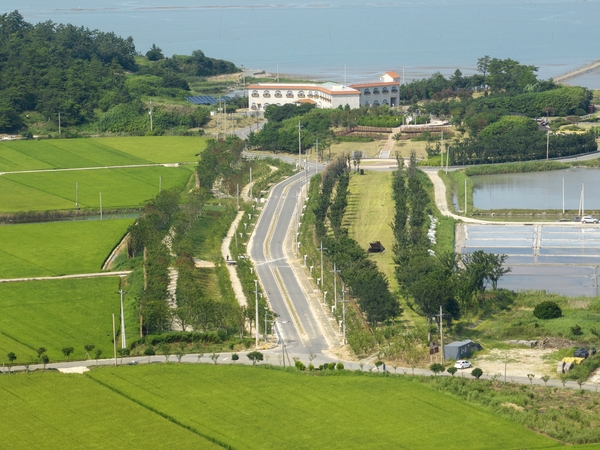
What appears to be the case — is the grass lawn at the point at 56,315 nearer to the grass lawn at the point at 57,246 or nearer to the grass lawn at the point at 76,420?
the grass lawn at the point at 57,246

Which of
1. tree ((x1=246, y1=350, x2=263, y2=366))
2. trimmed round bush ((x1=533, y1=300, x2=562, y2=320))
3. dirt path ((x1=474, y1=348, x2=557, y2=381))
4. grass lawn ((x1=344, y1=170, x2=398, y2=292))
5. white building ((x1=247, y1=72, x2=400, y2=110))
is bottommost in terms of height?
dirt path ((x1=474, y1=348, x2=557, y2=381))

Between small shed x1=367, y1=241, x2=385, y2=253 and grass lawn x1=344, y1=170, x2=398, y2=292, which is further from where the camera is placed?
small shed x1=367, y1=241, x2=385, y2=253

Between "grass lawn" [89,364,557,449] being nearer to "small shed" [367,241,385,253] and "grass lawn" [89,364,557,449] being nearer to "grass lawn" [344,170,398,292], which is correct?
"grass lawn" [344,170,398,292]

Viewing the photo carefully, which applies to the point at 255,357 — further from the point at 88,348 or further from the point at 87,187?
the point at 87,187

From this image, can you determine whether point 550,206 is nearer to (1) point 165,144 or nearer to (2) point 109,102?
(1) point 165,144

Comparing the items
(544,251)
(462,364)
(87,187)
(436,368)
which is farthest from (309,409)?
(87,187)

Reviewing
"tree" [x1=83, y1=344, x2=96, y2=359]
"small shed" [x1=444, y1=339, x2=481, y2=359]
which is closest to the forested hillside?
"tree" [x1=83, y1=344, x2=96, y2=359]

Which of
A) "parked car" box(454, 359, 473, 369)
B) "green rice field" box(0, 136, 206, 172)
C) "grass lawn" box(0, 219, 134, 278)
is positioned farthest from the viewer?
"green rice field" box(0, 136, 206, 172)

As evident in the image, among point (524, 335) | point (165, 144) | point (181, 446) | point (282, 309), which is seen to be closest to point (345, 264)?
point (282, 309)
